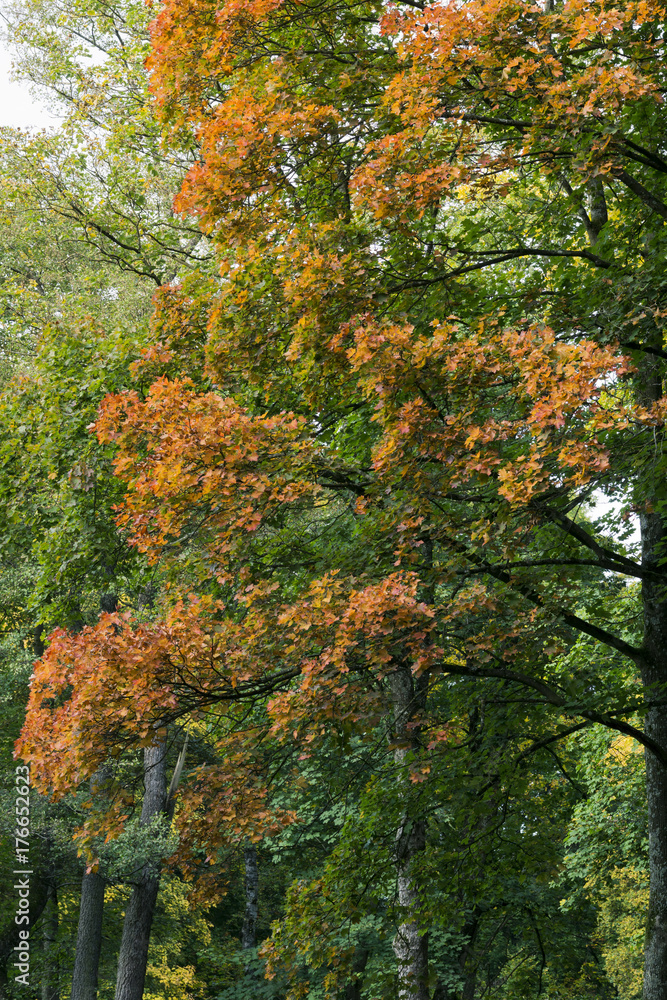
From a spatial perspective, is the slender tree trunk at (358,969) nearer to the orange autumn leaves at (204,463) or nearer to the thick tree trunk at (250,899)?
the thick tree trunk at (250,899)

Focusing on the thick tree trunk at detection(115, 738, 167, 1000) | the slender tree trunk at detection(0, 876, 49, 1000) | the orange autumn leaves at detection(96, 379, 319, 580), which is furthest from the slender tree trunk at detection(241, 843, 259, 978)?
the orange autumn leaves at detection(96, 379, 319, 580)

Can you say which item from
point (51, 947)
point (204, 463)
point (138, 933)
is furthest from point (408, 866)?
point (51, 947)

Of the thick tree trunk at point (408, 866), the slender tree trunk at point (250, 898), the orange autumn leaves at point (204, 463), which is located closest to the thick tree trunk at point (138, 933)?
the thick tree trunk at point (408, 866)

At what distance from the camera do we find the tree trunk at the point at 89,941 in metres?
16.0

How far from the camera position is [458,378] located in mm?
5754

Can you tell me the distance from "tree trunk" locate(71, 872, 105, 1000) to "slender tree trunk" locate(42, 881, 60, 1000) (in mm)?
3991

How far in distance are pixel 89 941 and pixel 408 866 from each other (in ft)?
33.8

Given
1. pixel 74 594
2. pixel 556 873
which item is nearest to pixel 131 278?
pixel 74 594

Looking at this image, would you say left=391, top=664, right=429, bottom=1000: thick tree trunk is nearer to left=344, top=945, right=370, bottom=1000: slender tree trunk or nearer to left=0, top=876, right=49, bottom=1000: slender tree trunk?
left=344, top=945, right=370, bottom=1000: slender tree trunk

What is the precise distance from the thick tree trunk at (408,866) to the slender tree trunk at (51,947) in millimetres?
13373

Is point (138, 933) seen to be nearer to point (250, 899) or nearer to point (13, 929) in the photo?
point (13, 929)

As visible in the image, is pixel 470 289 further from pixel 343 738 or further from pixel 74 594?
pixel 74 594

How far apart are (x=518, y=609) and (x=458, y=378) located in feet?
6.54

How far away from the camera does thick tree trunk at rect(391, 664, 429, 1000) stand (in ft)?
24.8
